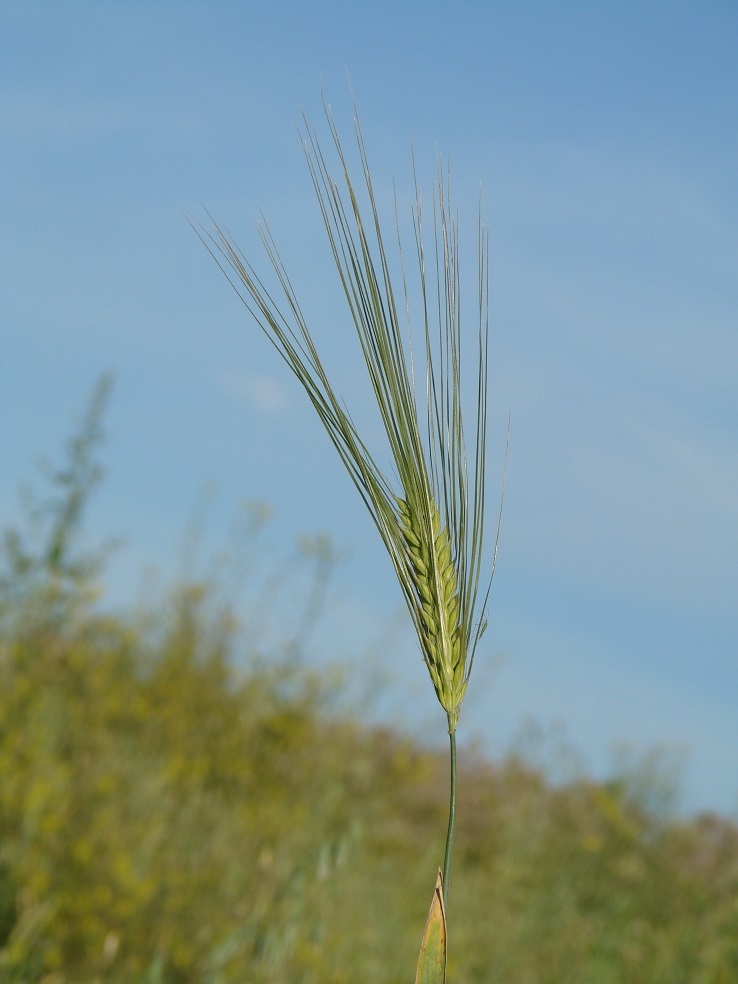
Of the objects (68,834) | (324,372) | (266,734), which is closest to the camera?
(324,372)

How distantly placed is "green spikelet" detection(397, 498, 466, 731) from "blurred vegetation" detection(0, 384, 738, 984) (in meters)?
0.80

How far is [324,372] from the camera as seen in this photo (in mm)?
838

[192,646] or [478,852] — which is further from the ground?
[192,646]

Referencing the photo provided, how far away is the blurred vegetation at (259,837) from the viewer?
2.70 m

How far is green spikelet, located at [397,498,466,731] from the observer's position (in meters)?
0.79

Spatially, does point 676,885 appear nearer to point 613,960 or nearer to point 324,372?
point 613,960

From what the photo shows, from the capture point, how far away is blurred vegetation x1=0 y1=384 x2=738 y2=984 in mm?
2695

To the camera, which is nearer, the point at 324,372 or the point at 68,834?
the point at 324,372

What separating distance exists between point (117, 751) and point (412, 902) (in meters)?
1.48

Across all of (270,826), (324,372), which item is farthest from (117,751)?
(324,372)

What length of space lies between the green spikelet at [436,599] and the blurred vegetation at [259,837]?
31.6 inches

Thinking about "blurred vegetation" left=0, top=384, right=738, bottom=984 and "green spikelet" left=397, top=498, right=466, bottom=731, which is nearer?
"green spikelet" left=397, top=498, right=466, bottom=731

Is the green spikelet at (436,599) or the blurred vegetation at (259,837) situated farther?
the blurred vegetation at (259,837)

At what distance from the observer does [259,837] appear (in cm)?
364
